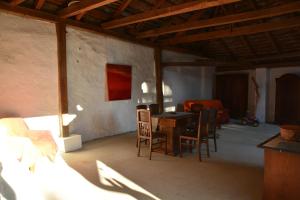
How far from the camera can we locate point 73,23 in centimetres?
543

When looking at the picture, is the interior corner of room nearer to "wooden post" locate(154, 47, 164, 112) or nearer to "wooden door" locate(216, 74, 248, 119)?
"wooden post" locate(154, 47, 164, 112)

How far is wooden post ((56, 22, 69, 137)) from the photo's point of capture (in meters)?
5.15

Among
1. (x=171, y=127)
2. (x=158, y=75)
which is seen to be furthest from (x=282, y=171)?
(x=158, y=75)

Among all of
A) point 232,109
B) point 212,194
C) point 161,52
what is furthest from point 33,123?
point 232,109

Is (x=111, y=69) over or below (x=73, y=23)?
below

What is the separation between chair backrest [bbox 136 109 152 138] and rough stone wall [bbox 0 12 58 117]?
1.89 metres

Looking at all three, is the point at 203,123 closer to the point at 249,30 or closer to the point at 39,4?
the point at 249,30

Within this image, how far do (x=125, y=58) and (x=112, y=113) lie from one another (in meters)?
1.60

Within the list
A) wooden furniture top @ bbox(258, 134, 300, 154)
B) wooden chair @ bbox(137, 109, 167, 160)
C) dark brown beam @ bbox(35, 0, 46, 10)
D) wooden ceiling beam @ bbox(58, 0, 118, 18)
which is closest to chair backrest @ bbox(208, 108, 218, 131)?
wooden chair @ bbox(137, 109, 167, 160)

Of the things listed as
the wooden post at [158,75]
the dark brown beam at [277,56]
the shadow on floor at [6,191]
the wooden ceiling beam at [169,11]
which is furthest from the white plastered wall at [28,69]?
the dark brown beam at [277,56]

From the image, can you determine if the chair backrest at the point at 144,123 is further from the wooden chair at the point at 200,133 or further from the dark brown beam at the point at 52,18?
the dark brown beam at the point at 52,18

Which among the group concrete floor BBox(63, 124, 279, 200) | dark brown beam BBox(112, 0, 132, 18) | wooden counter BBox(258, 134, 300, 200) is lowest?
concrete floor BBox(63, 124, 279, 200)

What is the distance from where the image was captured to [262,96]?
927cm

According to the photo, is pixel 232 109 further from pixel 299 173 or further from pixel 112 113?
pixel 299 173
